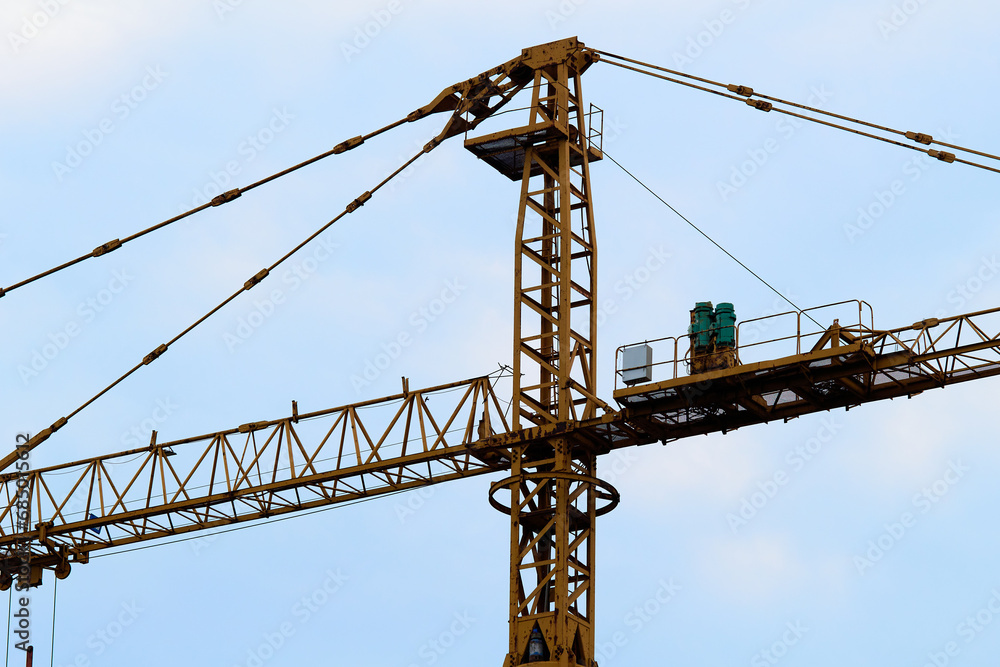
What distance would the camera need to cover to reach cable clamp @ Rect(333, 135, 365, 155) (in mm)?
68000

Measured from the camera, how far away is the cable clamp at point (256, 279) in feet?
223

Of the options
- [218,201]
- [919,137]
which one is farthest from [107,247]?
[919,137]

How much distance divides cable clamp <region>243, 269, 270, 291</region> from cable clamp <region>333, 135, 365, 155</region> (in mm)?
4169

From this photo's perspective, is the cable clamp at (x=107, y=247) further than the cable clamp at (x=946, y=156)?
Yes

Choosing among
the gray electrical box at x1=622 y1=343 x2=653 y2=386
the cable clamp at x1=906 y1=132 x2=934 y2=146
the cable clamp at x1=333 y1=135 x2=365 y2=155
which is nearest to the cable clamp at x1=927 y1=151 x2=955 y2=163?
the cable clamp at x1=906 y1=132 x2=934 y2=146

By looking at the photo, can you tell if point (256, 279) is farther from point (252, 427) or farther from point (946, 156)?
point (946, 156)

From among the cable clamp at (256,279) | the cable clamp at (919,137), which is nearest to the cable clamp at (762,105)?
the cable clamp at (919,137)

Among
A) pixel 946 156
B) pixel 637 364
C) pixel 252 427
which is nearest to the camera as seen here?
pixel 637 364

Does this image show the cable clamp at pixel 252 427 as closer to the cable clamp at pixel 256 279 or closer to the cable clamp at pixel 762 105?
the cable clamp at pixel 256 279

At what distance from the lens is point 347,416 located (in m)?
63.1

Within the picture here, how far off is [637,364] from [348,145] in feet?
48.2

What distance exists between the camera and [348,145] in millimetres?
68000

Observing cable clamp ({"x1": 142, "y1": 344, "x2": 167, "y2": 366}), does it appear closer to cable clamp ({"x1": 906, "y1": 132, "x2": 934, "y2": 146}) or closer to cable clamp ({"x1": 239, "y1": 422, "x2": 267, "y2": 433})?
cable clamp ({"x1": 239, "y1": 422, "x2": 267, "y2": 433})

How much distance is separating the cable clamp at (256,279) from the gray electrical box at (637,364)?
14.5 metres
